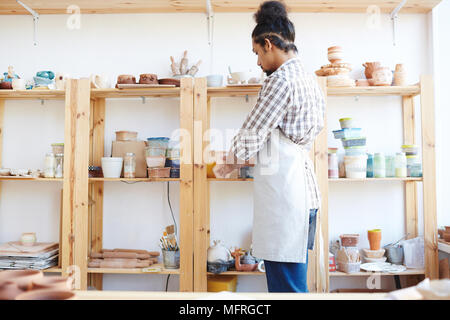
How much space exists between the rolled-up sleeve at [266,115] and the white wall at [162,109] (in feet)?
3.89

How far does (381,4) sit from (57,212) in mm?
2760

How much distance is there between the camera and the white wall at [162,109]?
2.74 metres

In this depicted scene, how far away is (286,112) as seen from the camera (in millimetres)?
1520

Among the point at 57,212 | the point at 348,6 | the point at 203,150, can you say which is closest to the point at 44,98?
the point at 57,212

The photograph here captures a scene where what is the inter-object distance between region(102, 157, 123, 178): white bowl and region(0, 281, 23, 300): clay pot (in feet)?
5.40

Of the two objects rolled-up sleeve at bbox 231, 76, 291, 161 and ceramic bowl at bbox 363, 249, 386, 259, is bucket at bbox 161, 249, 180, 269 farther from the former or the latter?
ceramic bowl at bbox 363, 249, 386, 259

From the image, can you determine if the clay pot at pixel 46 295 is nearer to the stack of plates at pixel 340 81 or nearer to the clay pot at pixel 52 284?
the clay pot at pixel 52 284

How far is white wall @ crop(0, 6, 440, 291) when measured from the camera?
9.00 ft

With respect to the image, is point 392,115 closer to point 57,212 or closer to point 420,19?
point 420,19

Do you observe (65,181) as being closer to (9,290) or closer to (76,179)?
(76,179)

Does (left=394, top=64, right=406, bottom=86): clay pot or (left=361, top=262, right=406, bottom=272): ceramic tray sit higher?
(left=394, top=64, right=406, bottom=86): clay pot

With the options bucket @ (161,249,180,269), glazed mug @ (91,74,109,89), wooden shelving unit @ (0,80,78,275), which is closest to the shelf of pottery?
bucket @ (161,249,180,269)

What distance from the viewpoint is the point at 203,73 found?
2799 mm

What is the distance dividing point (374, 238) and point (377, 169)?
45 centimetres
